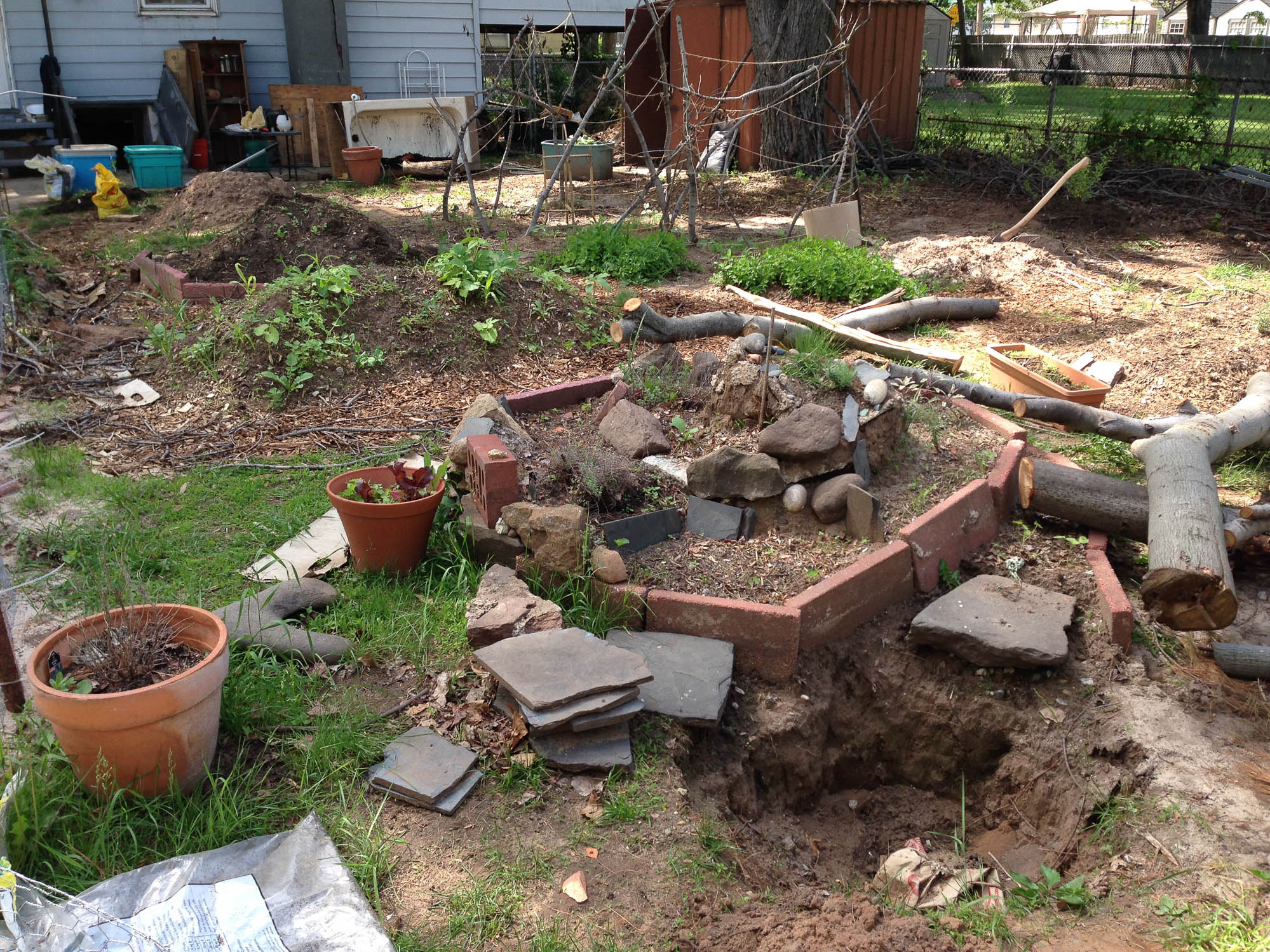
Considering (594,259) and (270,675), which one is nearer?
(270,675)

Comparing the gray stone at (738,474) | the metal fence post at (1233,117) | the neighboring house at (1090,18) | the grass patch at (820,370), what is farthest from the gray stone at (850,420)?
the neighboring house at (1090,18)

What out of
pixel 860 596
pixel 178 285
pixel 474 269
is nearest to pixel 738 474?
pixel 860 596

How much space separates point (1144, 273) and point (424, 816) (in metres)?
8.45

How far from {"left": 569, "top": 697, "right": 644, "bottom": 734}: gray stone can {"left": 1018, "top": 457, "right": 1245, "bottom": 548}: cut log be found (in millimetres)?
2313

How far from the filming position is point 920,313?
287 inches

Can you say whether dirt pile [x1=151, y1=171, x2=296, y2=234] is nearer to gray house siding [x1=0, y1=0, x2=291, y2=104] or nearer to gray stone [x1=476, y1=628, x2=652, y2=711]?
gray house siding [x1=0, y1=0, x2=291, y2=104]

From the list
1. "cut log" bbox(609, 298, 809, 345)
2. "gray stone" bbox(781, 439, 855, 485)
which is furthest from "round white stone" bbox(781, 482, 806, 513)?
"cut log" bbox(609, 298, 809, 345)

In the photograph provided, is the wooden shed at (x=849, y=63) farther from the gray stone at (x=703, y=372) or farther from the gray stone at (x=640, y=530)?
the gray stone at (x=640, y=530)

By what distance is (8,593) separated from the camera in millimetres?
3811

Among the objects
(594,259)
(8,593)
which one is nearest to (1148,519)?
(8,593)

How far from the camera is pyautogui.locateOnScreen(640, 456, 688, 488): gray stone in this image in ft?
14.3

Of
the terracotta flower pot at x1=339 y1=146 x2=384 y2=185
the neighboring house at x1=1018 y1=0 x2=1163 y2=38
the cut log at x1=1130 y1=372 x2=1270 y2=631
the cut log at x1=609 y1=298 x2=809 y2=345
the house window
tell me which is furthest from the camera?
the neighboring house at x1=1018 y1=0 x2=1163 y2=38

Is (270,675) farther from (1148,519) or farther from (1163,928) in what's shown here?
(1148,519)

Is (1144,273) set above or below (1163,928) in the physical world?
above
